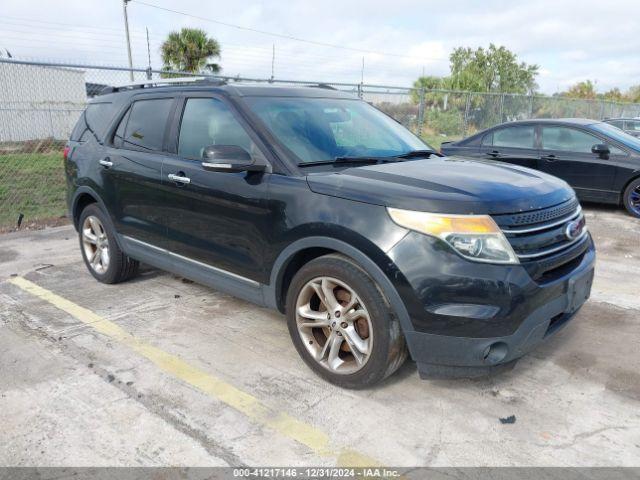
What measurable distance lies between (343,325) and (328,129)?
1464mm

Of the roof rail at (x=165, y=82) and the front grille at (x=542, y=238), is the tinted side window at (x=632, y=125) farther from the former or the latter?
the roof rail at (x=165, y=82)

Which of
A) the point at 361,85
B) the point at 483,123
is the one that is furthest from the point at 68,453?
the point at 483,123

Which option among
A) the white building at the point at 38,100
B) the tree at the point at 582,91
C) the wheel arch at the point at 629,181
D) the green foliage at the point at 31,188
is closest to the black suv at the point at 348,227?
the green foliage at the point at 31,188

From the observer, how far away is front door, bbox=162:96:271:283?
346 centimetres

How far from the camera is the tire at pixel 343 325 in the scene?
2873 millimetres

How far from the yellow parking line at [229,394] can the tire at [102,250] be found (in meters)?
0.58

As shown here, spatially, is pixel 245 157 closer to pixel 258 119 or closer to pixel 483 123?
pixel 258 119

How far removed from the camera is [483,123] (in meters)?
19.2

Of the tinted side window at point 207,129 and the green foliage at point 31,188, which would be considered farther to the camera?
the green foliage at point 31,188

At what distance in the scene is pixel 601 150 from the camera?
7988mm

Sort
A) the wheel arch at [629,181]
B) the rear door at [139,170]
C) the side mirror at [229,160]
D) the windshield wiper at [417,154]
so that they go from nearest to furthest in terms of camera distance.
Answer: the side mirror at [229,160]
the windshield wiper at [417,154]
the rear door at [139,170]
the wheel arch at [629,181]

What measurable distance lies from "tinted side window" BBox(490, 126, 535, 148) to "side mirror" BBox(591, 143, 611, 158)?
996mm

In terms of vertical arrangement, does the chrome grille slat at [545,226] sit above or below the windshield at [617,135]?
below

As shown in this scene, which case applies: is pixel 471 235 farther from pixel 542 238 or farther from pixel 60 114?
pixel 60 114
